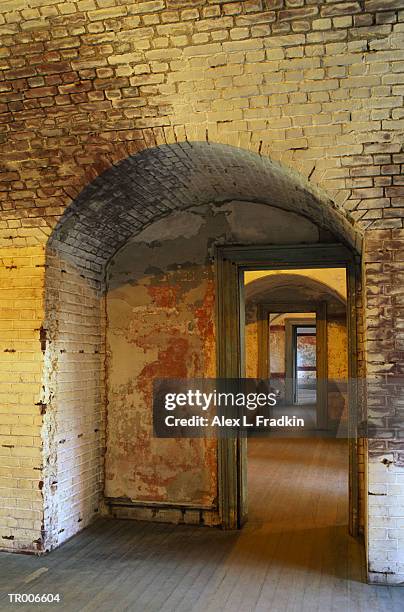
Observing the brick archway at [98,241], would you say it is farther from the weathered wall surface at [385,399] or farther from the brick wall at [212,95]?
the weathered wall surface at [385,399]

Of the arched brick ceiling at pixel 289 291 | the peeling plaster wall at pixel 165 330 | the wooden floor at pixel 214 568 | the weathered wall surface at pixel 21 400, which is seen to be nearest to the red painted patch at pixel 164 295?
the peeling plaster wall at pixel 165 330

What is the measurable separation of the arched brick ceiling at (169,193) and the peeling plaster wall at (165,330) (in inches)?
6.2

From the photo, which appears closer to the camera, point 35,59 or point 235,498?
point 35,59

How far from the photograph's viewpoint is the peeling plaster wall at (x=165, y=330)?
16.9 feet

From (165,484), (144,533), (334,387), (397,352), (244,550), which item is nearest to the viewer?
(397,352)

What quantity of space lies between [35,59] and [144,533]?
12.3 feet

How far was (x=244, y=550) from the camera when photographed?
443 centimetres

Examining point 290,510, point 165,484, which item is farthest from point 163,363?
point 290,510

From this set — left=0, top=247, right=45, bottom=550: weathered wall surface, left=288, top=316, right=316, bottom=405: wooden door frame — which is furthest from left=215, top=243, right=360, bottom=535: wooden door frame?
left=288, top=316, right=316, bottom=405: wooden door frame

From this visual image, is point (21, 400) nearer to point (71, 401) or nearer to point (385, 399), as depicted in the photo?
point (71, 401)

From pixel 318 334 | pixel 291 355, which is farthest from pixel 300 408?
pixel 318 334

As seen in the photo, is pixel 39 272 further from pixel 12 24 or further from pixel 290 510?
pixel 290 510

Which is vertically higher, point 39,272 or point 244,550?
point 39,272

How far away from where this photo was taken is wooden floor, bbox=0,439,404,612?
3543 millimetres
